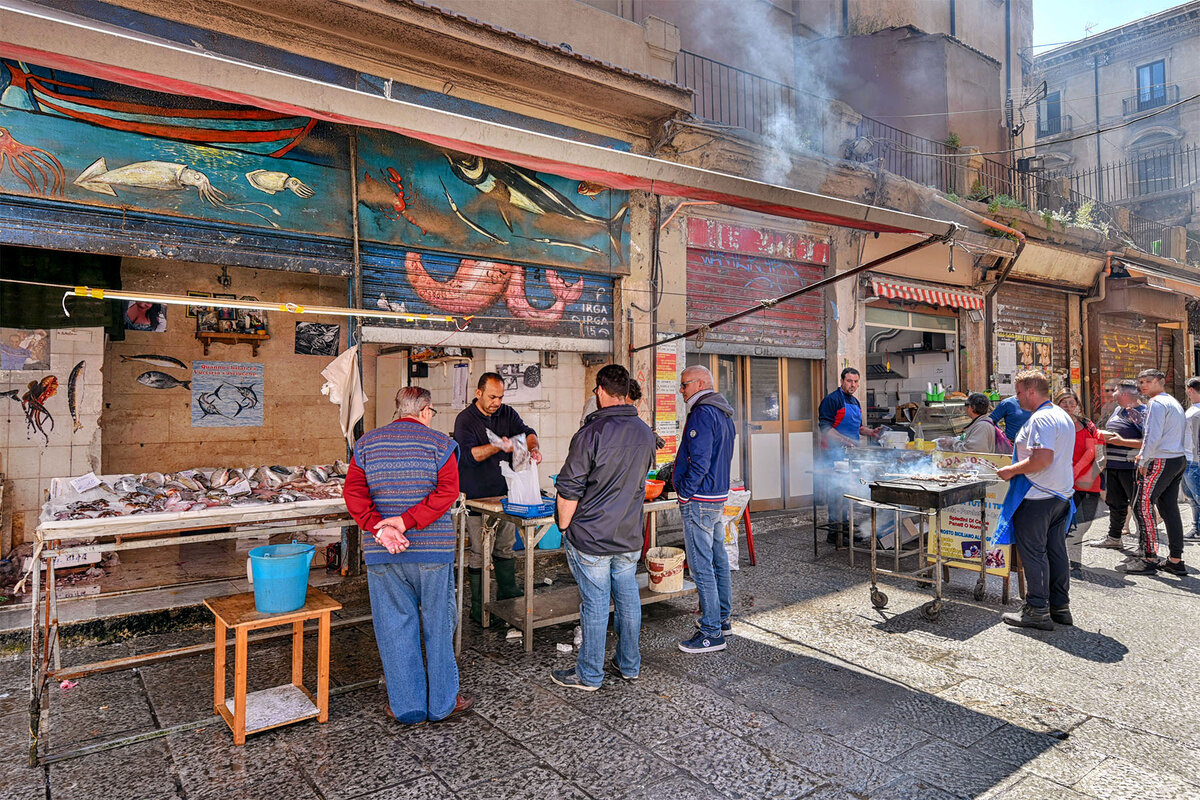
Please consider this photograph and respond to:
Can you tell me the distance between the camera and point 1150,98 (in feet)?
101

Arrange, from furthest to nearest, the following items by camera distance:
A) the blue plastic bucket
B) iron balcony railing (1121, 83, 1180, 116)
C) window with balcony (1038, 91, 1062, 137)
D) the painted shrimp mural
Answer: window with balcony (1038, 91, 1062, 137) → iron balcony railing (1121, 83, 1180, 116) → the painted shrimp mural → the blue plastic bucket

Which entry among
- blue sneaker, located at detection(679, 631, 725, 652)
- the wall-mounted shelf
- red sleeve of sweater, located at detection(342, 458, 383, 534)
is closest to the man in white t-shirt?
blue sneaker, located at detection(679, 631, 725, 652)

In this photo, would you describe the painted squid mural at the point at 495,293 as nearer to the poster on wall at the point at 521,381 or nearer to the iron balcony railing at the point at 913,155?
the poster on wall at the point at 521,381

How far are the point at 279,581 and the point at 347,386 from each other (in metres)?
2.38

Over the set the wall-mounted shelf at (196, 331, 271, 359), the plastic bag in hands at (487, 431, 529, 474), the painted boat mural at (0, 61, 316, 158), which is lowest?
the plastic bag in hands at (487, 431, 529, 474)

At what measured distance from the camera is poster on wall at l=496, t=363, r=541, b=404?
8.27 m

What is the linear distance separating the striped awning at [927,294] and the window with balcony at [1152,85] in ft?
88.8

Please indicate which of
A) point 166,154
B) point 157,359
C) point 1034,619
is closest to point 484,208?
point 166,154

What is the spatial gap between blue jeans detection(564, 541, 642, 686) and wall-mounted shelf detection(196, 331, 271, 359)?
566 cm

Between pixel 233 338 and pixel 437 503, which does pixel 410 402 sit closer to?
pixel 437 503

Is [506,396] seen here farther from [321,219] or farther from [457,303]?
[321,219]

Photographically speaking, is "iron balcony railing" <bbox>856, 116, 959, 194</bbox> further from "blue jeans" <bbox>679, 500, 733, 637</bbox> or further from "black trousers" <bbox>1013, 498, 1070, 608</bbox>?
"blue jeans" <bbox>679, 500, 733, 637</bbox>

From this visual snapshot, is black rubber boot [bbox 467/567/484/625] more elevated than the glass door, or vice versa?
the glass door

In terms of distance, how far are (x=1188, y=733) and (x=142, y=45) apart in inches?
285
